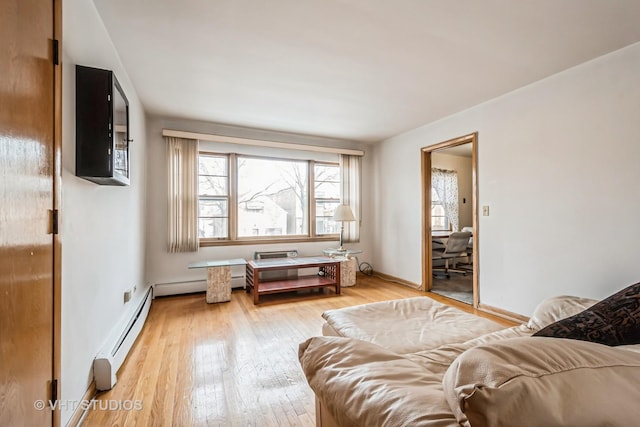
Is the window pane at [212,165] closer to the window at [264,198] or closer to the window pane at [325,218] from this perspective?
the window at [264,198]

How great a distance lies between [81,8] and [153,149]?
2447 mm

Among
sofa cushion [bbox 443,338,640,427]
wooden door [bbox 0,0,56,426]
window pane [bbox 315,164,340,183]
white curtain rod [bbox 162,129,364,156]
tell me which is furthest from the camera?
window pane [bbox 315,164,340,183]

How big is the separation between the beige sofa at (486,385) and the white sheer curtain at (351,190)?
3.93 m

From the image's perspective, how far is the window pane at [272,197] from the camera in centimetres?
450

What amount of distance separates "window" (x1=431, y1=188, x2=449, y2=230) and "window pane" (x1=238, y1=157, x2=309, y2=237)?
3.27 m

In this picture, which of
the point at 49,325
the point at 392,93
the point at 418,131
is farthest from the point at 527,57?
the point at 49,325

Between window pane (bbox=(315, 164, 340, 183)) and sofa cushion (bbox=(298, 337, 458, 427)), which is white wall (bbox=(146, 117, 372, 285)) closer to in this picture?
window pane (bbox=(315, 164, 340, 183))

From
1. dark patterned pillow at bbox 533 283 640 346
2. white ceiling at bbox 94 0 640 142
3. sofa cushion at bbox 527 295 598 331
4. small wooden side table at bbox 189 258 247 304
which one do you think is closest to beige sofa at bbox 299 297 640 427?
dark patterned pillow at bbox 533 283 640 346

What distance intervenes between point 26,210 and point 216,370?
1.59 meters

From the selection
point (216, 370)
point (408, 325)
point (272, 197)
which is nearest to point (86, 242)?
point (216, 370)

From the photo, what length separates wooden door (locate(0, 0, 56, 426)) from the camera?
93 centimetres

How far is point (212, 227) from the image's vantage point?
429 cm

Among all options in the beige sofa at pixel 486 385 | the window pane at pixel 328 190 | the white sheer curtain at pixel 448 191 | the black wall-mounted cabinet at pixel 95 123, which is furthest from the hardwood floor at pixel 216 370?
the white sheer curtain at pixel 448 191

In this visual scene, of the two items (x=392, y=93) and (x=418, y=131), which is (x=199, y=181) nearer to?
(x=392, y=93)
